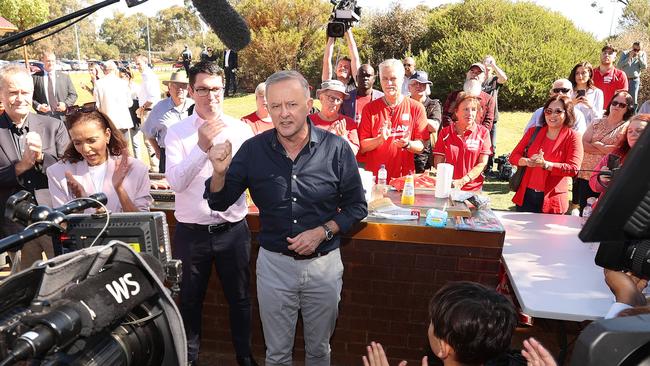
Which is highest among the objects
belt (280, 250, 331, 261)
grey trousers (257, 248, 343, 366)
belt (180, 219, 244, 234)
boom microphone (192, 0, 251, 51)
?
boom microphone (192, 0, 251, 51)

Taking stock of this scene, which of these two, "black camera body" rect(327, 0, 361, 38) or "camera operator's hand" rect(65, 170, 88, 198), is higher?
"black camera body" rect(327, 0, 361, 38)

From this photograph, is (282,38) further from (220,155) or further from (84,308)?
(84,308)

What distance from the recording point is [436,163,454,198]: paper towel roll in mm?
3492

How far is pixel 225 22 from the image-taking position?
154 cm

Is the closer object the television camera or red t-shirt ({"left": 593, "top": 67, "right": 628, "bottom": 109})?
the television camera

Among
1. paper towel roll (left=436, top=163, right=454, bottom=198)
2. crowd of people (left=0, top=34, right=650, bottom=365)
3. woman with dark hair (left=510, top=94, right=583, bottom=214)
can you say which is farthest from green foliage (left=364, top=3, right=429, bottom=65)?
paper towel roll (left=436, top=163, right=454, bottom=198)

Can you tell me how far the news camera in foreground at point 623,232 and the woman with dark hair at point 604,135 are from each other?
13.5 ft

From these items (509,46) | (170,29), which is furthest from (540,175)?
(170,29)

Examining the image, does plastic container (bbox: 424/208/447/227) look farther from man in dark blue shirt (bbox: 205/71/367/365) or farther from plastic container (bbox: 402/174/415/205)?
man in dark blue shirt (bbox: 205/71/367/365)

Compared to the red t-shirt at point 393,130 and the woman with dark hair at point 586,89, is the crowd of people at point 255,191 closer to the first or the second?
the red t-shirt at point 393,130

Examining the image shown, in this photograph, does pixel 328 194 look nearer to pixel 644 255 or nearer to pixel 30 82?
pixel 644 255

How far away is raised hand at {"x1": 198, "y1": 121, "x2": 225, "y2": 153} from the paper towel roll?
1.63 m

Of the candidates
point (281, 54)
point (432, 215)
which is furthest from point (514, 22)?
point (432, 215)

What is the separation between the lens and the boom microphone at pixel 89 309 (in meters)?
0.94
